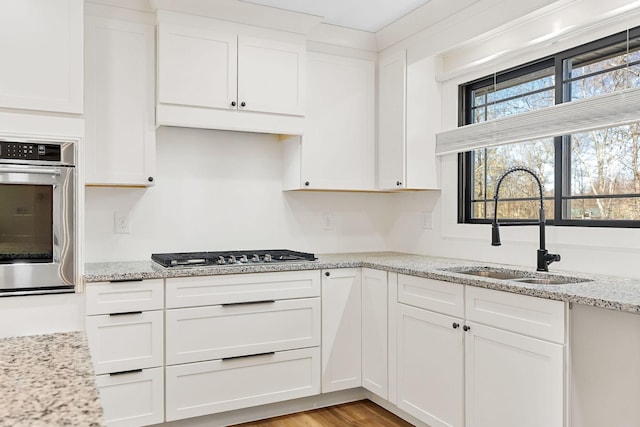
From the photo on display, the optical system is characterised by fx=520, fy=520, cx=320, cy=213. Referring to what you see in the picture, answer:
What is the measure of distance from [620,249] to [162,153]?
2560mm

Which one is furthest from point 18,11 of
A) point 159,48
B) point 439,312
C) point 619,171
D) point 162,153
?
point 619,171

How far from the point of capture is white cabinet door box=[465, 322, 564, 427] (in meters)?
1.97

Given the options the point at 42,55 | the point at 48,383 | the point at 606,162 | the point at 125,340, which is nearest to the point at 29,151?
the point at 42,55

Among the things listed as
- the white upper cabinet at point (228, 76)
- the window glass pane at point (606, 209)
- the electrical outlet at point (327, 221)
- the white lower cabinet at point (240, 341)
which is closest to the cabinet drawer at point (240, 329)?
the white lower cabinet at point (240, 341)

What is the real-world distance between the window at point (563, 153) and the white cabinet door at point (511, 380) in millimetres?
851

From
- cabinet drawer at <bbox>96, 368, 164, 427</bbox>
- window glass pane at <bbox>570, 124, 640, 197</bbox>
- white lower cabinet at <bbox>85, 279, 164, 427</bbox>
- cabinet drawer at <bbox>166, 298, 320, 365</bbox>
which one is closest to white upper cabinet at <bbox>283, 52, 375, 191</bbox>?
cabinet drawer at <bbox>166, 298, 320, 365</bbox>

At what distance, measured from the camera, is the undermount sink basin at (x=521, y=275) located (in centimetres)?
236

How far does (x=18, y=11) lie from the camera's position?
2.37 meters

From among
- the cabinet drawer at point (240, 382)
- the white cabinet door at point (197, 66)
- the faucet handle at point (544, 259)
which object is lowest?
the cabinet drawer at point (240, 382)

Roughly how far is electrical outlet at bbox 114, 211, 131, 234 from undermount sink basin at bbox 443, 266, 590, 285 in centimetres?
190

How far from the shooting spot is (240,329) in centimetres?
287

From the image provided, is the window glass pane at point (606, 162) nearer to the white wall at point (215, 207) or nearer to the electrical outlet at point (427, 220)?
the electrical outlet at point (427, 220)

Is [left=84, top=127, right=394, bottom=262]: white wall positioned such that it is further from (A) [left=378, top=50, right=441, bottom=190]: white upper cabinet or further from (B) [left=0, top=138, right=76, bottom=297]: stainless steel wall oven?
(B) [left=0, top=138, right=76, bottom=297]: stainless steel wall oven

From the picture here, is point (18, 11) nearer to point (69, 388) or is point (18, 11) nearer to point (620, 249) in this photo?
point (69, 388)
